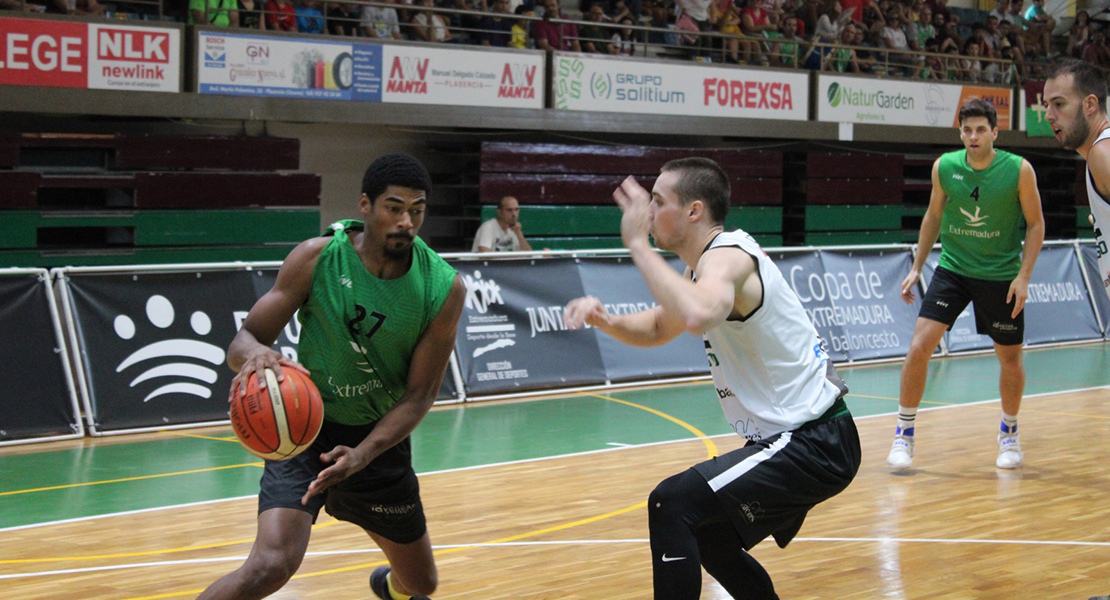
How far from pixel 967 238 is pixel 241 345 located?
4959 millimetres

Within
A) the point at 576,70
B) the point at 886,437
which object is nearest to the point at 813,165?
the point at 576,70

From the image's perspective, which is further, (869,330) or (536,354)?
(869,330)

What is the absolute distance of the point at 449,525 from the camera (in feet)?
19.9

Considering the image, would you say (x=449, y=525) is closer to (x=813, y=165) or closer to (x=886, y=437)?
(x=886, y=437)

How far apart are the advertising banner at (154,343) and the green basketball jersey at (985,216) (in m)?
4.93

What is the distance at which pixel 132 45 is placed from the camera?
1259 centimetres

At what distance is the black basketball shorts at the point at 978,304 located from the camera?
7.20m

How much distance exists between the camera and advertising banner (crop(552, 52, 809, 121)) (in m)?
15.8

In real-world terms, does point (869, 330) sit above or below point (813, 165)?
below

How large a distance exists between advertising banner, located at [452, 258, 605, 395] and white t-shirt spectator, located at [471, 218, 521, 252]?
1450mm

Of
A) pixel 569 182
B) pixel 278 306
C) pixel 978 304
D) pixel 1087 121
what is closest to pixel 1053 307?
pixel 569 182

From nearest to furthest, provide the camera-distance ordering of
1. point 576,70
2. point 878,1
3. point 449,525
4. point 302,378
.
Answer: point 302,378
point 449,525
point 576,70
point 878,1

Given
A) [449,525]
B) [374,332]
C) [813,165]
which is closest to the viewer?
[374,332]

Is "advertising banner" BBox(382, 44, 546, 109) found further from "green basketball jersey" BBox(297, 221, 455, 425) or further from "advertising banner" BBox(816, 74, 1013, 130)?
"green basketball jersey" BBox(297, 221, 455, 425)
